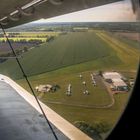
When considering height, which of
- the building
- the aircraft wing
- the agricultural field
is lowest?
the building

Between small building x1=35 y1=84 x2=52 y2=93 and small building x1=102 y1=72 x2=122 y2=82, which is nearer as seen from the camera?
small building x1=102 y1=72 x2=122 y2=82

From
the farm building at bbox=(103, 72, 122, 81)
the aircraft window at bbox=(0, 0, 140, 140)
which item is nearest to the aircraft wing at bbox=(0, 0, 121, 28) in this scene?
the aircraft window at bbox=(0, 0, 140, 140)

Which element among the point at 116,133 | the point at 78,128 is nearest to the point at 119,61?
the point at 116,133

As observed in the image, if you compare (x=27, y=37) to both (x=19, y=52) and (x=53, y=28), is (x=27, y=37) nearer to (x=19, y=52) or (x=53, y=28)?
(x=19, y=52)

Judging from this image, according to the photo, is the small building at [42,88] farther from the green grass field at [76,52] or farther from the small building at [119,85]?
the small building at [119,85]

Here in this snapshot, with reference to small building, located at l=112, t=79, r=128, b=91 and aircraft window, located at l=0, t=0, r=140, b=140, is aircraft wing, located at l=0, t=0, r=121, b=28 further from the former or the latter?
small building, located at l=112, t=79, r=128, b=91

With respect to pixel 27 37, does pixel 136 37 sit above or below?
above

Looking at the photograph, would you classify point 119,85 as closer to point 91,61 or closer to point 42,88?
point 91,61
